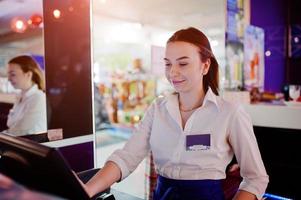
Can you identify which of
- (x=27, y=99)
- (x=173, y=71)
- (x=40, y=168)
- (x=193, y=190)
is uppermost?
(x=173, y=71)

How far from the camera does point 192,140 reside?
1.34m

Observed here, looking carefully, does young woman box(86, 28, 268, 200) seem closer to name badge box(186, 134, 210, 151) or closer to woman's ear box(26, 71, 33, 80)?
name badge box(186, 134, 210, 151)

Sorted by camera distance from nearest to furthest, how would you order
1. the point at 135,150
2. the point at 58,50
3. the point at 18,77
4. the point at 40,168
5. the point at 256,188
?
the point at 40,168, the point at 256,188, the point at 135,150, the point at 18,77, the point at 58,50

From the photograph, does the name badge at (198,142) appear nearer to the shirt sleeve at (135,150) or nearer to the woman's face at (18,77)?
the shirt sleeve at (135,150)

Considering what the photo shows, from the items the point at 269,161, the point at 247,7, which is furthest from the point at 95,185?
the point at 247,7

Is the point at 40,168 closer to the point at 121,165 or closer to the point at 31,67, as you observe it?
the point at 121,165

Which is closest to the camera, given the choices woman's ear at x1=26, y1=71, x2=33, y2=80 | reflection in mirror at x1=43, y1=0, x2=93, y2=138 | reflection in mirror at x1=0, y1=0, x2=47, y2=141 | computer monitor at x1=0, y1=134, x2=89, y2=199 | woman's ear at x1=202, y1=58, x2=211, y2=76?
computer monitor at x1=0, y1=134, x2=89, y2=199

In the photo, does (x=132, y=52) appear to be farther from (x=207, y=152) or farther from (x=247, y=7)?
(x=207, y=152)

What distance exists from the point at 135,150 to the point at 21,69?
39.8 inches

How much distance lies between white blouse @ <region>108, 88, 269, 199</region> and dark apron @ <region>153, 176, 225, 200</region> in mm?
21

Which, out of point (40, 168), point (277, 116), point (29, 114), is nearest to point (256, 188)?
point (40, 168)

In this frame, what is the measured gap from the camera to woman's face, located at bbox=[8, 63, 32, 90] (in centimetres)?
194

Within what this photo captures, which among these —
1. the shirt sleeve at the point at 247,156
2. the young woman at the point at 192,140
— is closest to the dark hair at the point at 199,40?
the young woman at the point at 192,140

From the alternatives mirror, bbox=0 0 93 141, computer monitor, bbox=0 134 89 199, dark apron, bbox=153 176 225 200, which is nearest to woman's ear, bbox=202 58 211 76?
dark apron, bbox=153 176 225 200
